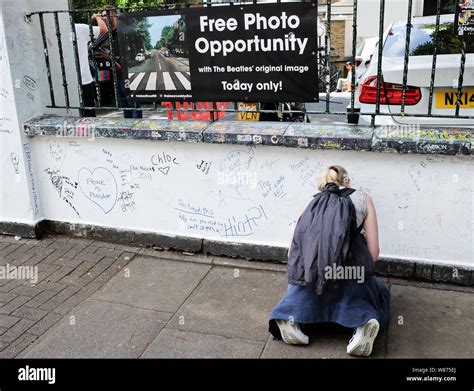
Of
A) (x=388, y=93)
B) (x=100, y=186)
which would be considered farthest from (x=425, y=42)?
(x=100, y=186)

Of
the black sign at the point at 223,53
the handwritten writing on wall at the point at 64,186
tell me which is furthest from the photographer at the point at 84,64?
the black sign at the point at 223,53

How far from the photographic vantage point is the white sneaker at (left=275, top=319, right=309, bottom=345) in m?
3.21

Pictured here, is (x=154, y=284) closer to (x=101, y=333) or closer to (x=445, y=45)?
(x=101, y=333)

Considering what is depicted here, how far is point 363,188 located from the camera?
3857mm

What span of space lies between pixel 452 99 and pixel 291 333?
6.95 feet

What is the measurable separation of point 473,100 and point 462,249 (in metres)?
1.11

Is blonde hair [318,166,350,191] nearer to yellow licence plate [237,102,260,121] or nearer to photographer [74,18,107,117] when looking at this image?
yellow licence plate [237,102,260,121]

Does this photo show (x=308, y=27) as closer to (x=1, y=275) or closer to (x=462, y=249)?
(x=462, y=249)

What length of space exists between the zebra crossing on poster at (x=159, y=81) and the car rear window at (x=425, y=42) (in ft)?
5.98

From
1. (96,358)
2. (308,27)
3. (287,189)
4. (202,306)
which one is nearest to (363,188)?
(287,189)

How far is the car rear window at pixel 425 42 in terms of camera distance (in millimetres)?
4055

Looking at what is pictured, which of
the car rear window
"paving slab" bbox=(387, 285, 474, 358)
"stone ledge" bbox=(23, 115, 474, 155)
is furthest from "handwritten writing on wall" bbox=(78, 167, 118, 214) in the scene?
the car rear window

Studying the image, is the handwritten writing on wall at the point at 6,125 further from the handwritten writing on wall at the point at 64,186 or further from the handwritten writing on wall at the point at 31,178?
the handwritten writing on wall at the point at 64,186

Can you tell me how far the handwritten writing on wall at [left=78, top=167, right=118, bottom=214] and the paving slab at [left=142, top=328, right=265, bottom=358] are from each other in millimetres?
1743
